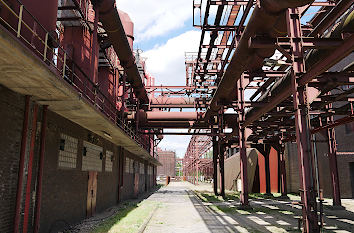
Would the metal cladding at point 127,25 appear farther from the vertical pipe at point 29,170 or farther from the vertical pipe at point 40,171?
the vertical pipe at point 29,170

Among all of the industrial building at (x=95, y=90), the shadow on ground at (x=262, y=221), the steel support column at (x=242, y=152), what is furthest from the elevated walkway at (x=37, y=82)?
the steel support column at (x=242, y=152)

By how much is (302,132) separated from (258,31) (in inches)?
111

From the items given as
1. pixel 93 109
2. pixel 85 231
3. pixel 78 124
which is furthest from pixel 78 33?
pixel 85 231

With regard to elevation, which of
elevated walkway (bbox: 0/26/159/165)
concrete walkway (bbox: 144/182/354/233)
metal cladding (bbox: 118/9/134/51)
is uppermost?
metal cladding (bbox: 118/9/134/51)

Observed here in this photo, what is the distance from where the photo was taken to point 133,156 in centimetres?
2214

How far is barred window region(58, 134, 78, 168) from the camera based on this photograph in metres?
8.61

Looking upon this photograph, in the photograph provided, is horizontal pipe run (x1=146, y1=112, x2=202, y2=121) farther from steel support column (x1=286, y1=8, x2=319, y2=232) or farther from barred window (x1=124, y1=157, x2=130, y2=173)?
steel support column (x1=286, y1=8, x2=319, y2=232)

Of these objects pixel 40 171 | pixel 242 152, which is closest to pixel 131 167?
pixel 242 152

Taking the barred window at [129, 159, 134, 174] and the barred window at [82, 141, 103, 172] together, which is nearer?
the barred window at [82, 141, 103, 172]

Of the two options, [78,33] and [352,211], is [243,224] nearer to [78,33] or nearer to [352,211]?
[352,211]

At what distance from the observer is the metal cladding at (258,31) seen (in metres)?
6.04

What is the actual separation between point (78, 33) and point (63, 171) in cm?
659

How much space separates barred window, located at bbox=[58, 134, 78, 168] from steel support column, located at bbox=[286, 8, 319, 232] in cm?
685

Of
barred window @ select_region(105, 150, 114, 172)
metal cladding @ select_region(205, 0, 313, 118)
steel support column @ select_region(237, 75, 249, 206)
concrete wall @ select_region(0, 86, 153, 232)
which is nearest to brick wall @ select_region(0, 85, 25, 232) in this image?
concrete wall @ select_region(0, 86, 153, 232)
